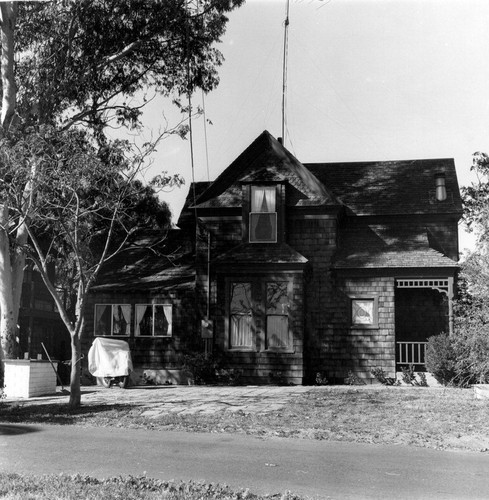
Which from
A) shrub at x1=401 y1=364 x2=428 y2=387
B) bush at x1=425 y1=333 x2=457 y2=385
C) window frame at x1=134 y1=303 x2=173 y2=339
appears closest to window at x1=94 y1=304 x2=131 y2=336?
window frame at x1=134 y1=303 x2=173 y2=339

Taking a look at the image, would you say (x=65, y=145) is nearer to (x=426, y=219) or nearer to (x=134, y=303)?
(x=134, y=303)

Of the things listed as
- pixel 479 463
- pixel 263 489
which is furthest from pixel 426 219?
pixel 263 489

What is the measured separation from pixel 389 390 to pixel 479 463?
975 cm

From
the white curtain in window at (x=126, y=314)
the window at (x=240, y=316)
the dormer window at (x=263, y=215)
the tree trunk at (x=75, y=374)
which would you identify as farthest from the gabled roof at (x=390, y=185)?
the tree trunk at (x=75, y=374)

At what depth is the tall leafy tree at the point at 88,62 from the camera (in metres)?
22.4

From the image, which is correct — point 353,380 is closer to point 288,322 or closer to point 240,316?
point 288,322

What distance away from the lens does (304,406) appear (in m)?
15.2

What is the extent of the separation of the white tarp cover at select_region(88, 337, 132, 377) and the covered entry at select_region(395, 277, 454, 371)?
29.2 ft

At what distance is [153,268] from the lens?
26594mm

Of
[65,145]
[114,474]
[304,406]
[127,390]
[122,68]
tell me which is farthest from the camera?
[122,68]

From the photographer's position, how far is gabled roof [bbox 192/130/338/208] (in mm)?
24188

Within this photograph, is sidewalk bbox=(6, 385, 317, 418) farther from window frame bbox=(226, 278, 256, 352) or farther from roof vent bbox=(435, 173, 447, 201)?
roof vent bbox=(435, 173, 447, 201)

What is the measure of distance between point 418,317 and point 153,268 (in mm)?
9796

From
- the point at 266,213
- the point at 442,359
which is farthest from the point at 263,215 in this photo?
the point at 442,359
